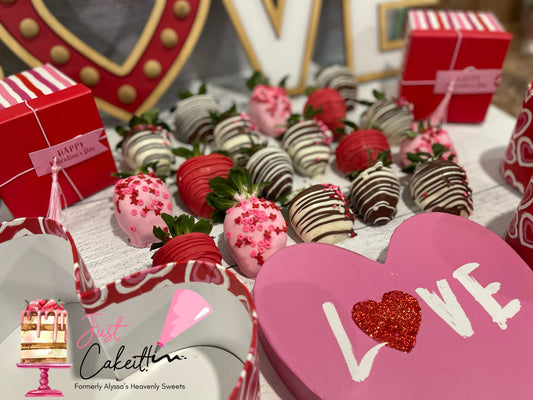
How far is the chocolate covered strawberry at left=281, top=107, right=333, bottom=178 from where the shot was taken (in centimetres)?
133

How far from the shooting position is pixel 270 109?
148cm

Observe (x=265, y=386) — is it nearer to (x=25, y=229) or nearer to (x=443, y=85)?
(x=25, y=229)

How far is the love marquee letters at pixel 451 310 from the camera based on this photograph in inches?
33.0

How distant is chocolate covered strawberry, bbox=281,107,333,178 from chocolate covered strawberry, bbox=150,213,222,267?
0.40 m

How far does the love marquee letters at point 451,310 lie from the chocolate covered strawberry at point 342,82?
83 centimetres

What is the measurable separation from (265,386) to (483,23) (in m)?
1.34

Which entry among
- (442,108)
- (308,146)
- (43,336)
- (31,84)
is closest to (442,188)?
(308,146)

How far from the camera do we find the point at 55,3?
1.32 metres

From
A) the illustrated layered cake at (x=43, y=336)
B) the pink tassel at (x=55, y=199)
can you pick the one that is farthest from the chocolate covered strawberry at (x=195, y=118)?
the illustrated layered cake at (x=43, y=336)

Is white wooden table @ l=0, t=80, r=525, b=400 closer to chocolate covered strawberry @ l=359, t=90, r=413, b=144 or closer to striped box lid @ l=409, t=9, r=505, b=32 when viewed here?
chocolate covered strawberry @ l=359, t=90, r=413, b=144

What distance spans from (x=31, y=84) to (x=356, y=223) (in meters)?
0.93

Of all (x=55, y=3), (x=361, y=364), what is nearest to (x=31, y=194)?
(x=55, y=3)

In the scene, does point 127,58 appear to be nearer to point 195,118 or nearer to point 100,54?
point 100,54

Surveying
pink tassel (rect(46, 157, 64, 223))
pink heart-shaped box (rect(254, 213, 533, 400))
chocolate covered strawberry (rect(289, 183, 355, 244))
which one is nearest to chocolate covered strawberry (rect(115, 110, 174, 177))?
pink tassel (rect(46, 157, 64, 223))
